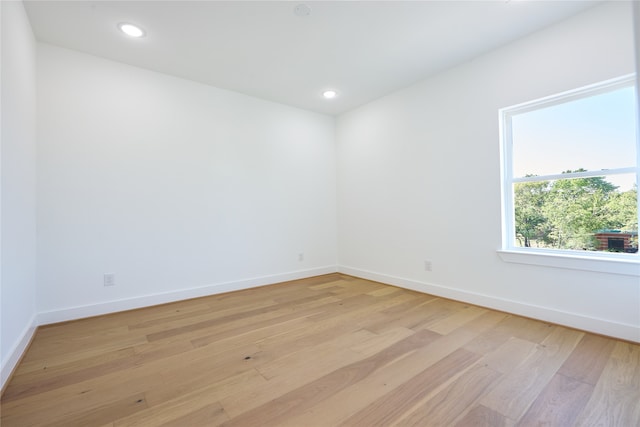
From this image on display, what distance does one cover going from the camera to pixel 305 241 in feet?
13.9

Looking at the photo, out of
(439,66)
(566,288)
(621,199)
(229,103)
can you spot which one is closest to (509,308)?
(566,288)

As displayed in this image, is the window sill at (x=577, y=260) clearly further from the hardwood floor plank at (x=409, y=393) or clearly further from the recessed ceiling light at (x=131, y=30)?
the recessed ceiling light at (x=131, y=30)

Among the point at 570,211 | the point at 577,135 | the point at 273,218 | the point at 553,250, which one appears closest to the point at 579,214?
the point at 570,211

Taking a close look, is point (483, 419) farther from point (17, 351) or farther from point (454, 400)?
point (17, 351)

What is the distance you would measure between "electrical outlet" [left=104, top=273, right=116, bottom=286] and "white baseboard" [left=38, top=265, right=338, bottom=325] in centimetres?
18

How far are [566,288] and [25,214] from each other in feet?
14.4

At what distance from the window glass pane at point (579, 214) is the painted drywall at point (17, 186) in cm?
397

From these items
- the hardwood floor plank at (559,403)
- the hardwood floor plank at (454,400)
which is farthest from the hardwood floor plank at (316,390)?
the hardwood floor plank at (559,403)

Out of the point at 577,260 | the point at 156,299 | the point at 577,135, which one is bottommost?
the point at 156,299

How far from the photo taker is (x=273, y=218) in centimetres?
392

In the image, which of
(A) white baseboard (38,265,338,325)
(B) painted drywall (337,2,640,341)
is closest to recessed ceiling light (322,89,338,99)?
(B) painted drywall (337,2,640,341)

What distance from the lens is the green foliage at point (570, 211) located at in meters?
2.16

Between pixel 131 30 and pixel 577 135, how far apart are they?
12.8 ft

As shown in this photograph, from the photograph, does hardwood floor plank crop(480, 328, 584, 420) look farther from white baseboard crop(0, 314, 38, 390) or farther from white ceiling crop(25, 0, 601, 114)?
white baseboard crop(0, 314, 38, 390)
